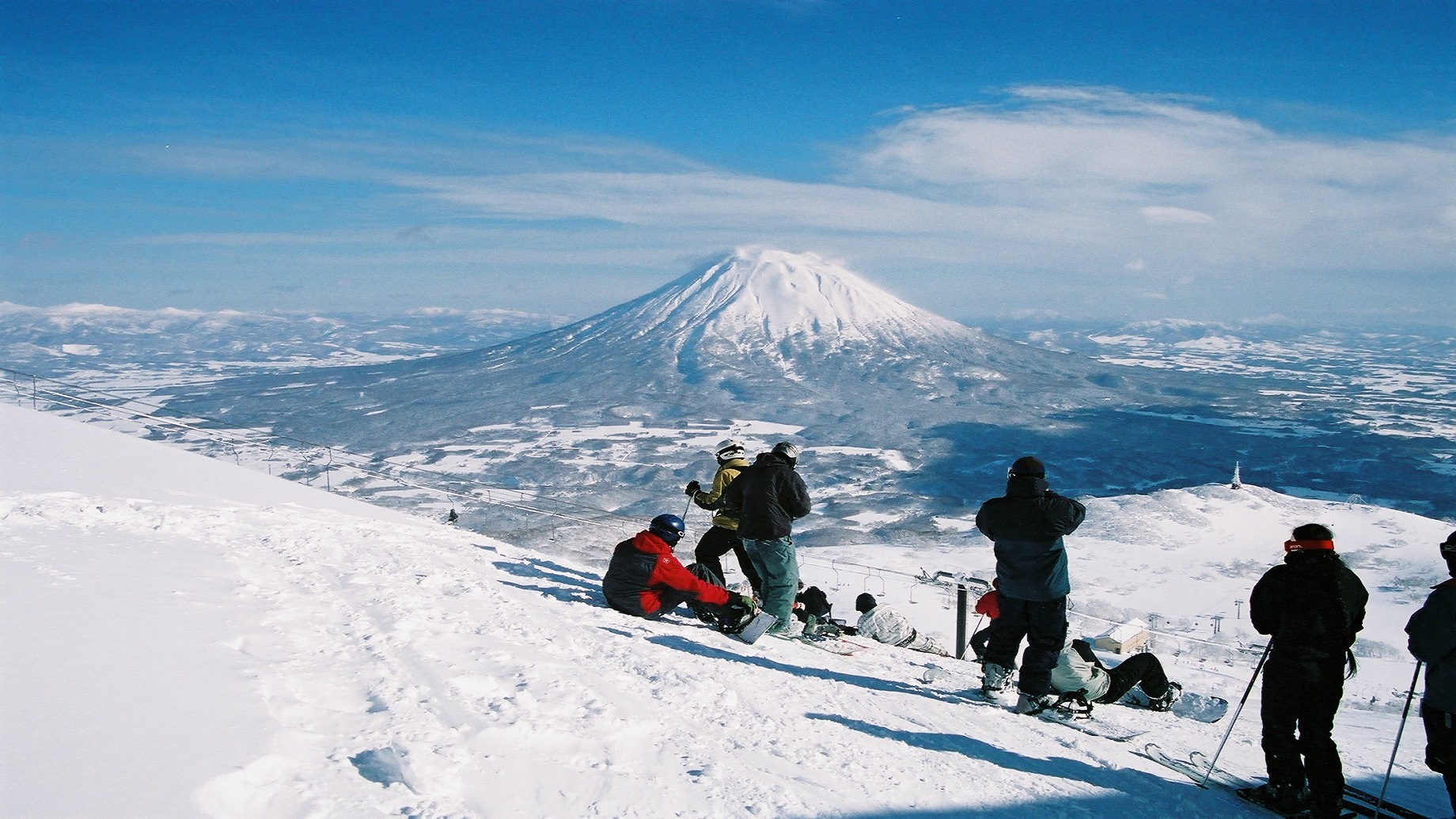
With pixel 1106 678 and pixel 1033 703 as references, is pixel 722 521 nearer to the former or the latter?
pixel 1033 703

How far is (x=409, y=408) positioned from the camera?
489 ft

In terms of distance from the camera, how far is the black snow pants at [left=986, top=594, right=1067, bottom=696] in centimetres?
572

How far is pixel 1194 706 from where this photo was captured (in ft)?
22.4

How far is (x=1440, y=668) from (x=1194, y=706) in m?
2.37

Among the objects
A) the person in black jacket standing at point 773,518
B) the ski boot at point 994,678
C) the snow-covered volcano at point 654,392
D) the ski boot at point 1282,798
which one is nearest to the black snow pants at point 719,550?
the person in black jacket standing at point 773,518

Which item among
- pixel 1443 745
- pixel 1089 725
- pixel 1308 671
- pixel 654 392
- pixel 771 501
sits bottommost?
pixel 654 392

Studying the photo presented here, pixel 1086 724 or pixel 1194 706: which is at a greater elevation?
pixel 1086 724

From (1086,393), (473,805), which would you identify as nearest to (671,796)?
(473,805)

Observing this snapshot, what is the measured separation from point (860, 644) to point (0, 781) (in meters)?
6.75

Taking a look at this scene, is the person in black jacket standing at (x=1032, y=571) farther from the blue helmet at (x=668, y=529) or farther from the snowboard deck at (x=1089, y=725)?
the blue helmet at (x=668, y=529)

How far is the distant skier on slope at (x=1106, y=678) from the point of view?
6.14m

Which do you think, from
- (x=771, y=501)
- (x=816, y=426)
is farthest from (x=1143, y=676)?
(x=816, y=426)

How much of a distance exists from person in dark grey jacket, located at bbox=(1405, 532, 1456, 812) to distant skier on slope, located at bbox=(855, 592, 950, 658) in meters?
4.42

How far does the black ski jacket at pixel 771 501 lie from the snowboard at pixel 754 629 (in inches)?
28.0
